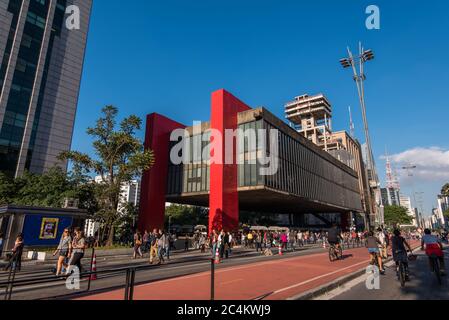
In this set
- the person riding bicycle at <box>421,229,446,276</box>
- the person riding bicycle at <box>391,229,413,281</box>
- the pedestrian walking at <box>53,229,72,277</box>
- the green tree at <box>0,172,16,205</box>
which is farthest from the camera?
the green tree at <box>0,172,16,205</box>

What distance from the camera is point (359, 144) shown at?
140 meters

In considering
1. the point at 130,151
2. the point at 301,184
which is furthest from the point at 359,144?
the point at 130,151

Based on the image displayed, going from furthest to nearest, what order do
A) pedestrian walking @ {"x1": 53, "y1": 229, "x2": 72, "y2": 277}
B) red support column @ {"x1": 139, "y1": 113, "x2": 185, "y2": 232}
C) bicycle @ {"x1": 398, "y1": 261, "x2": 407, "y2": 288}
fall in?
red support column @ {"x1": 139, "y1": 113, "x2": 185, "y2": 232}
pedestrian walking @ {"x1": 53, "y1": 229, "x2": 72, "y2": 277}
bicycle @ {"x1": 398, "y1": 261, "x2": 407, "y2": 288}

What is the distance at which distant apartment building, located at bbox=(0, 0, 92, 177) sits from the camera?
177 ft

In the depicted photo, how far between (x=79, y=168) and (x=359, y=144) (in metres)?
140

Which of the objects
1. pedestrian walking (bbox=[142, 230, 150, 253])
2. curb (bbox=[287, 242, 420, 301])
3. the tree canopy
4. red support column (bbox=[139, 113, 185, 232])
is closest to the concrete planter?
pedestrian walking (bbox=[142, 230, 150, 253])

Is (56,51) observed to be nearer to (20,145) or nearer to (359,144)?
(20,145)

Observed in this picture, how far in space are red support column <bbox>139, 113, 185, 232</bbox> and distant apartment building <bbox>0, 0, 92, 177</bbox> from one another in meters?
25.9

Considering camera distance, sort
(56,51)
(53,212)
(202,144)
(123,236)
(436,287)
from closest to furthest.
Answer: (436,287) < (53,212) < (123,236) < (202,144) < (56,51)

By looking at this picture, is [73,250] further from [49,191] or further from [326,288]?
[49,191]

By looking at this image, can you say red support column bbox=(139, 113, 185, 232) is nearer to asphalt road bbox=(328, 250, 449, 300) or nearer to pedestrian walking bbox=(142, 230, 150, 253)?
pedestrian walking bbox=(142, 230, 150, 253)

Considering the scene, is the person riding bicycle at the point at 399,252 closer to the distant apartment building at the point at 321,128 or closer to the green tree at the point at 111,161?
the green tree at the point at 111,161

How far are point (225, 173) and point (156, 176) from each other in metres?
11.4

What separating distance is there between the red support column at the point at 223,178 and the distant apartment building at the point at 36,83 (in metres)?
36.3
